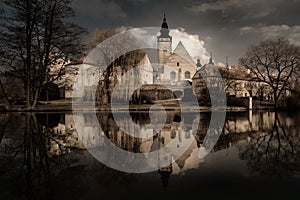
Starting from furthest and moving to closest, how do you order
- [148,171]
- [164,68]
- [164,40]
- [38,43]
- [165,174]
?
[164,40]
[164,68]
[38,43]
[148,171]
[165,174]

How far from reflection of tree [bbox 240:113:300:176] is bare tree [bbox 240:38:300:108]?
28.7 metres

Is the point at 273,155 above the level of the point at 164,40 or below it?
below

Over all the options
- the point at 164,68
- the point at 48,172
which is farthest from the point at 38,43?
the point at 164,68

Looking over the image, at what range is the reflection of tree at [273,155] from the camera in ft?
21.8

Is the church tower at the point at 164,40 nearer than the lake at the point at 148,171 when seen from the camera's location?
No

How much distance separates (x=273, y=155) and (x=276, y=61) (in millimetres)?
32935

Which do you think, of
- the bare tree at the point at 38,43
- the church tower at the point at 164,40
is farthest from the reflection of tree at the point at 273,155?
the church tower at the point at 164,40

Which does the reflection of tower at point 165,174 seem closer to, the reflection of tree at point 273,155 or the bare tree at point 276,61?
the reflection of tree at point 273,155

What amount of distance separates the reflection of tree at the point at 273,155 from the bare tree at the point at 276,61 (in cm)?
2872

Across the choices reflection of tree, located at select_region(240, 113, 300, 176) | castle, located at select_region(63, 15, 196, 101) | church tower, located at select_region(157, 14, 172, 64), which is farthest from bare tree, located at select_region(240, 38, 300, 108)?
church tower, located at select_region(157, 14, 172, 64)

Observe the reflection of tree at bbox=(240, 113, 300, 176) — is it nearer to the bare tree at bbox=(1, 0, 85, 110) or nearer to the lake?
the lake

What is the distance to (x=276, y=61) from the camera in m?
38.1

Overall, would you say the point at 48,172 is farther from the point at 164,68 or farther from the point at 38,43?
the point at 164,68

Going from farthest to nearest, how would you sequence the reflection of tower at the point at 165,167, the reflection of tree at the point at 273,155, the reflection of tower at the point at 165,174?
the reflection of tree at the point at 273,155 < the reflection of tower at the point at 165,167 < the reflection of tower at the point at 165,174
